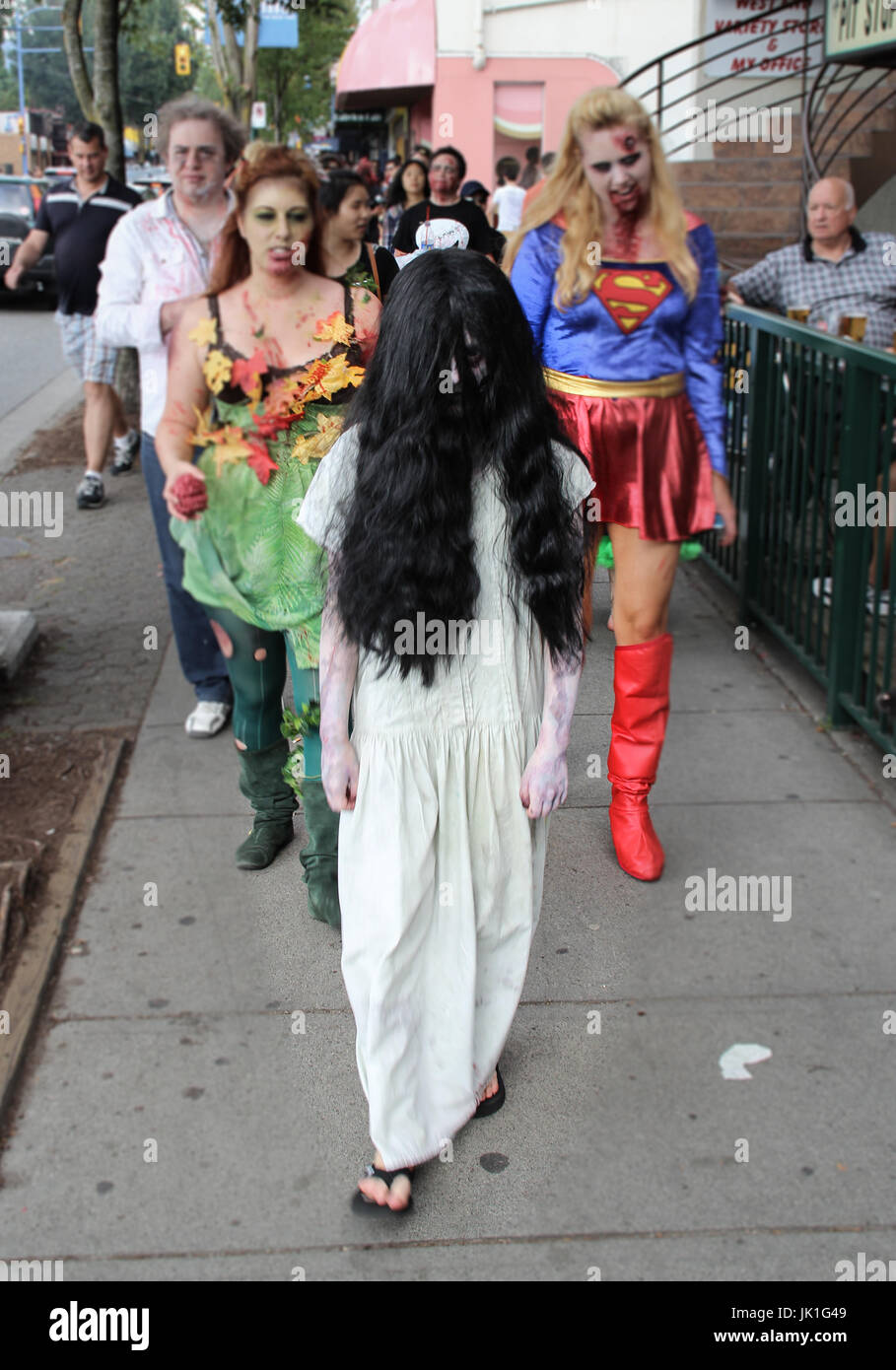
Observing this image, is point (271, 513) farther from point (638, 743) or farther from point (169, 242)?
point (169, 242)

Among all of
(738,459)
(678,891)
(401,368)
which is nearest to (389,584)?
(401,368)

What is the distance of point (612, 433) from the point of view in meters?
4.07

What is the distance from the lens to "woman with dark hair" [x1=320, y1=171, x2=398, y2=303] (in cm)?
394

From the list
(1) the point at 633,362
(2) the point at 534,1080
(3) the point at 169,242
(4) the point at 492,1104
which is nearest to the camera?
(4) the point at 492,1104

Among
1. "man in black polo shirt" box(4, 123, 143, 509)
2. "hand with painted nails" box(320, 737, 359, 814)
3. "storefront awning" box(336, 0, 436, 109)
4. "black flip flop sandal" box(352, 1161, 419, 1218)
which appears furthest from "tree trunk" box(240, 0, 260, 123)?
"black flip flop sandal" box(352, 1161, 419, 1218)

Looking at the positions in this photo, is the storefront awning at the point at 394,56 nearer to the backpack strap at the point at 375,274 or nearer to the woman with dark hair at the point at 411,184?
the woman with dark hair at the point at 411,184

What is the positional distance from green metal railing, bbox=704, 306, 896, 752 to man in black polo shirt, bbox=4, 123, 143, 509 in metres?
3.87

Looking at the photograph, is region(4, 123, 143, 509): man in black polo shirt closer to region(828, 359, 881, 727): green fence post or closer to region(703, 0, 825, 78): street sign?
region(828, 359, 881, 727): green fence post

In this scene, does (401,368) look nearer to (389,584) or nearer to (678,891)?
(389,584)

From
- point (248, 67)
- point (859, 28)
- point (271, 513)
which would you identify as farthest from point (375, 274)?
point (248, 67)

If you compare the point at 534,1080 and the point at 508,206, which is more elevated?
the point at 508,206

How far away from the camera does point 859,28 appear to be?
7.55 metres

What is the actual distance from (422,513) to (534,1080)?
1414 millimetres

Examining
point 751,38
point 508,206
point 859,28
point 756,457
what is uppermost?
point 751,38
